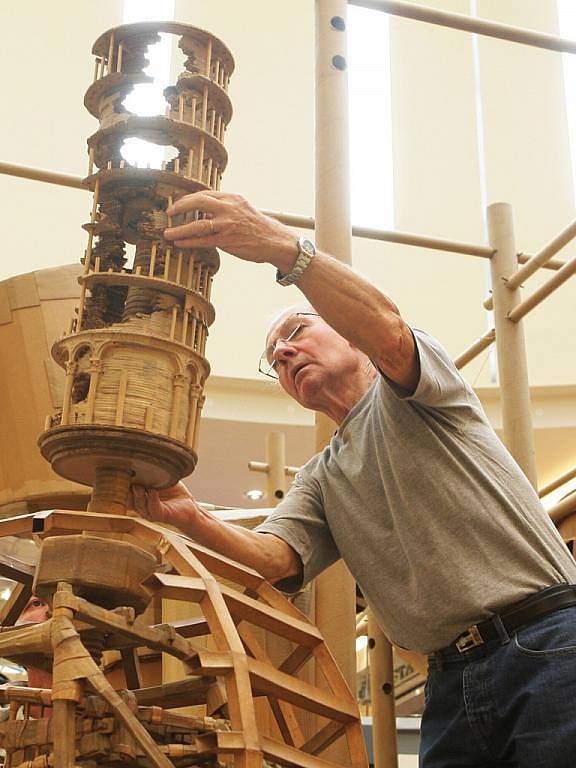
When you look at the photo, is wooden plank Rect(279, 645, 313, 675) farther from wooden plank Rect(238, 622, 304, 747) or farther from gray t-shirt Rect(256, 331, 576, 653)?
gray t-shirt Rect(256, 331, 576, 653)

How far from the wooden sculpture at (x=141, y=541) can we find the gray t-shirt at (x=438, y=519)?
11.0 inches

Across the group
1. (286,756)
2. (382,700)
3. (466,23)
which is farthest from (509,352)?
(286,756)

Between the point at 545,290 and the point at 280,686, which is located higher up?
the point at 545,290

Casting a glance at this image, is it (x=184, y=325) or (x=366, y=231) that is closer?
(x=184, y=325)

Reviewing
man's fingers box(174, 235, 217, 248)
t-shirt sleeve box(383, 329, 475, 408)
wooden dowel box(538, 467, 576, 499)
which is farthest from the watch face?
wooden dowel box(538, 467, 576, 499)

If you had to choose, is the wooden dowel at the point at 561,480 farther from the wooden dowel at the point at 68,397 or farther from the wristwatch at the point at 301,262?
the wooden dowel at the point at 68,397

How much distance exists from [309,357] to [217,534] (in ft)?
2.09

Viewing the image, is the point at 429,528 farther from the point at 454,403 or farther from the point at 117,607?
the point at 117,607

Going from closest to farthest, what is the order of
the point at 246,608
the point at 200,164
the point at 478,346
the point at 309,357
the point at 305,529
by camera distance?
1. the point at 246,608
2. the point at 200,164
3. the point at 305,529
4. the point at 309,357
5. the point at 478,346

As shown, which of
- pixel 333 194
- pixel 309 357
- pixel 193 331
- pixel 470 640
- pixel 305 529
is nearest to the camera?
pixel 470 640

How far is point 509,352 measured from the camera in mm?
4375

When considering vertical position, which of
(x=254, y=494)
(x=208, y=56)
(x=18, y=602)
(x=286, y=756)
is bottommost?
(x=286, y=756)

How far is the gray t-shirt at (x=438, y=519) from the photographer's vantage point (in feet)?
7.63

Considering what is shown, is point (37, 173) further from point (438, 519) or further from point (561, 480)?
point (561, 480)
